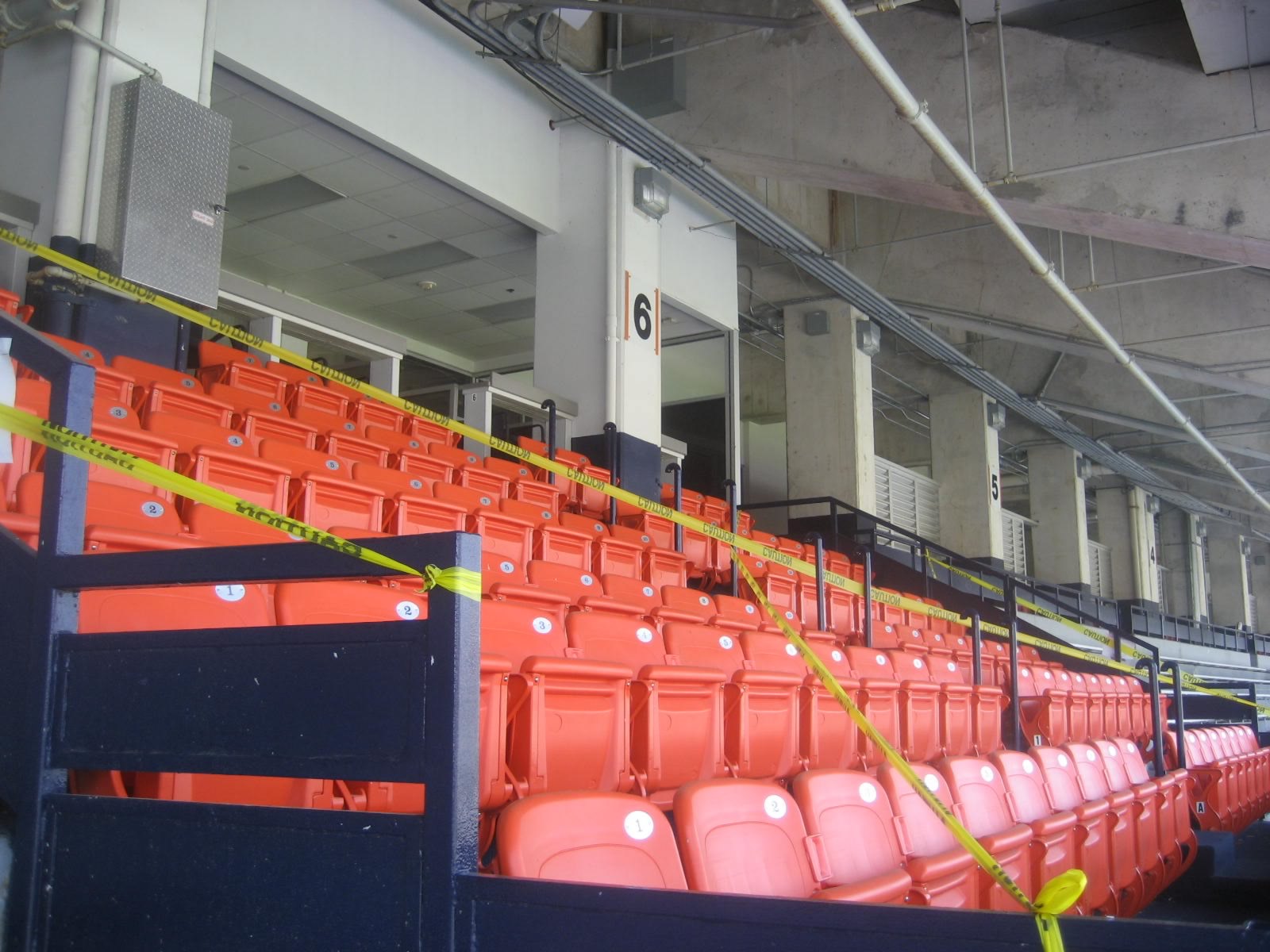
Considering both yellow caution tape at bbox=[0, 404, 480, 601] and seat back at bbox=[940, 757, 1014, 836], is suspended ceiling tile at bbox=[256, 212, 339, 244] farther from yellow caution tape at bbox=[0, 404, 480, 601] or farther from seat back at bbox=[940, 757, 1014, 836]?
yellow caution tape at bbox=[0, 404, 480, 601]

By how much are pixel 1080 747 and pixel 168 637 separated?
407 centimetres

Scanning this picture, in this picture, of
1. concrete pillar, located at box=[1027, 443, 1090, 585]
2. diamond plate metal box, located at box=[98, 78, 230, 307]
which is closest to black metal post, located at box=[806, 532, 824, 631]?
diamond plate metal box, located at box=[98, 78, 230, 307]

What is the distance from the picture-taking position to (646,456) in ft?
33.0

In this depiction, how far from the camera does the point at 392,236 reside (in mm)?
10914

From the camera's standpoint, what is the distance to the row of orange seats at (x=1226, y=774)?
6125mm

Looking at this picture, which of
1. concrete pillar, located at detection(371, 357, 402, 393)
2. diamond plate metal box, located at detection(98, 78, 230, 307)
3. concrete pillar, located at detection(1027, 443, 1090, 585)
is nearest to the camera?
diamond plate metal box, located at detection(98, 78, 230, 307)

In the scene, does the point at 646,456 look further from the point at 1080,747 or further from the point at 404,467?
the point at 1080,747

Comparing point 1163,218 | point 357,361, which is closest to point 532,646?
point 1163,218

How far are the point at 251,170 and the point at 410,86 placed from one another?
6.15ft

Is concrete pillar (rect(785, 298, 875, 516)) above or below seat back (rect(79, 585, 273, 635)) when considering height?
above

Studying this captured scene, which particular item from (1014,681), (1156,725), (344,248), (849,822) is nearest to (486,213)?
(344,248)

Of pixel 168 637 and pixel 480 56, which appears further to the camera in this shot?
pixel 480 56

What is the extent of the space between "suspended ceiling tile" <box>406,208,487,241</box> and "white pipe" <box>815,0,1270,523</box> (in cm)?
426

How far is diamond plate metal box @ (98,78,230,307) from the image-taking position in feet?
18.4
